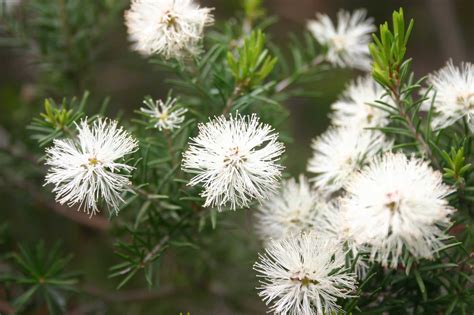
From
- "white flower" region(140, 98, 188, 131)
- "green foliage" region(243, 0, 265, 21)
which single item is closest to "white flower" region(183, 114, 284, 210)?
"white flower" region(140, 98, 188, 131)

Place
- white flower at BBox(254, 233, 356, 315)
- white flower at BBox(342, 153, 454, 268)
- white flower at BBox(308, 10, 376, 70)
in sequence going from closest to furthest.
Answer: white flower at BBox(342, 153, 454, 268) < white flower at BBox(254, 233, 356, 315) < white flower at BBox(308, 10, 376, 70)

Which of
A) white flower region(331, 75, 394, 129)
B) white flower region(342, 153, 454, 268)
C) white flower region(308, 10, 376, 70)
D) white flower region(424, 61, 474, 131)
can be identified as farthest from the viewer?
white flower region(308, 10, 376, 70)

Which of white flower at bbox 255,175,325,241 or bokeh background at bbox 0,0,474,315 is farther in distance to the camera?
bokeh background at bbox 0,0,474,315

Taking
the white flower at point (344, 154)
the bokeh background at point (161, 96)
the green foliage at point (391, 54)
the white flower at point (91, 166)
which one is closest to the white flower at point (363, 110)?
the white flower at point (344, 154)

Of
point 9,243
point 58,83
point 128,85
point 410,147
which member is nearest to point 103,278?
point 9,243

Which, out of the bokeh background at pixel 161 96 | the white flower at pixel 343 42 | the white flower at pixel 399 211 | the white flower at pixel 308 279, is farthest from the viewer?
the bokeh background at pixel 161 96

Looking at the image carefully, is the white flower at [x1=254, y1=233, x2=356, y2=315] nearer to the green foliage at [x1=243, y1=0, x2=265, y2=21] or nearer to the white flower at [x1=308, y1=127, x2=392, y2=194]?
the white flower at [x1=308, y1=127, x2=392, y2=194]

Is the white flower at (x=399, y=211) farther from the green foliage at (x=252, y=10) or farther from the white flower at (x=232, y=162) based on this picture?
the green foliage at (x=252, y=10)
